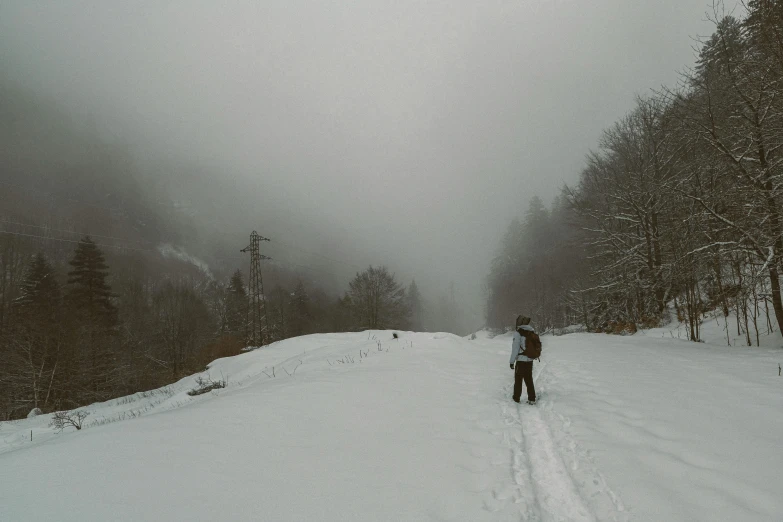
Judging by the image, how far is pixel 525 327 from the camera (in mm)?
6852

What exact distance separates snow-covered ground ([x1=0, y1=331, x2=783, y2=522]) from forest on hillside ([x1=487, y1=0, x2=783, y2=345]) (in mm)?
4924

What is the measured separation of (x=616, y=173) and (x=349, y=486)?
2478 cm

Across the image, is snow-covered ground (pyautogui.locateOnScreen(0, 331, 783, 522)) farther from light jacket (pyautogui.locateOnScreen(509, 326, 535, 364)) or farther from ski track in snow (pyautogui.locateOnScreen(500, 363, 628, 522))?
light jacket (pyautogui.locateOnScreen(509, 326, 535, 364))

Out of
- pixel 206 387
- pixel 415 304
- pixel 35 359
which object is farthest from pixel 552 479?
pixel 415 304

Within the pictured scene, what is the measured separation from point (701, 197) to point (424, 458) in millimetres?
12903

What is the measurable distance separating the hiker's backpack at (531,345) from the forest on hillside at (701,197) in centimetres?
676

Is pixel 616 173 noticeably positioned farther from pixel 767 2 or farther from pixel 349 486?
pixel 349 486

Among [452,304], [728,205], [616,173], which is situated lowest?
[452,304]

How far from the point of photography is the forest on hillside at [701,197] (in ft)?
29.8

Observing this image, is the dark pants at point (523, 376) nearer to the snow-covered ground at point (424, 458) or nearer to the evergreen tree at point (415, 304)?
the snow-covered ground at point (424, 458)

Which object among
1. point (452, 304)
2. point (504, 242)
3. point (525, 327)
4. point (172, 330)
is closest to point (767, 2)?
point (525, 327)

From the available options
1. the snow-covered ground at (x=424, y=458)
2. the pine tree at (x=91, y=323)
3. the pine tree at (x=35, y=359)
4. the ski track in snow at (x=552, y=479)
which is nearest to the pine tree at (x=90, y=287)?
the pine tree at (x=91, y=323)

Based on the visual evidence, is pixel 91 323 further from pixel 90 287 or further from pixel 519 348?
pixel 519 348

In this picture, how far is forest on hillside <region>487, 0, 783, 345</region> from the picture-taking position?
9.08 metres
